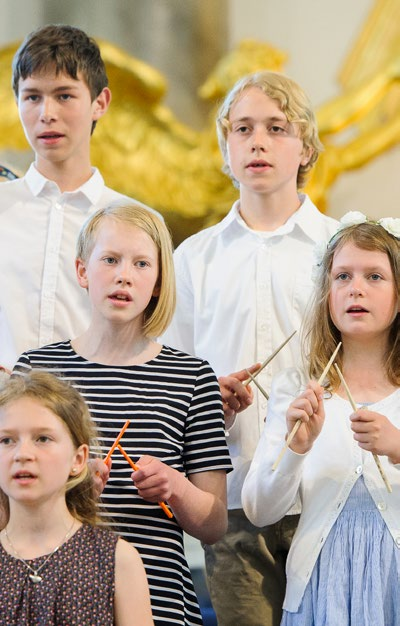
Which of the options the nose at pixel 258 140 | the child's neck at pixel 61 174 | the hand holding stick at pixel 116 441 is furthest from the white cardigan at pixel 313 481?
the child's neck at pixel 61 174

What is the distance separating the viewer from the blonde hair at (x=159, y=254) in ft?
6.55

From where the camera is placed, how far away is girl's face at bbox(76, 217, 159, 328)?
194 cm

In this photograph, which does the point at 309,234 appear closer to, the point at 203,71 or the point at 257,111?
the point at 257,111

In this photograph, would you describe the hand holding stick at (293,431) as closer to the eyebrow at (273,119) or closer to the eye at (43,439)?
the eye at (43,439)

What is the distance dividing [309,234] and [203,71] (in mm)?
1712

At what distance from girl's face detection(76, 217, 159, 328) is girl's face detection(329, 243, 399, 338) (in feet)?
0.97

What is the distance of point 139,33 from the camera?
3.93 m

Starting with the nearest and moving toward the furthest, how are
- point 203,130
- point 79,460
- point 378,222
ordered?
1. point 79,460
2. point 378,222
3. point 203,130

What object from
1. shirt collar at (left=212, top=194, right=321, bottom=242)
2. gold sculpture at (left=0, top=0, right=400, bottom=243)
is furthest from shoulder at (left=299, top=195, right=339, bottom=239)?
gold sculpture at (left=0, top=0, right=400, bottom=243)

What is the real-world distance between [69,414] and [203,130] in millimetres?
2360

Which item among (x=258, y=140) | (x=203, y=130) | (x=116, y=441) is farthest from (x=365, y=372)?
(x=203, y=130)

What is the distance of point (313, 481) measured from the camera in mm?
1931

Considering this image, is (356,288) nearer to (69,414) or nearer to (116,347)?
(116,347)

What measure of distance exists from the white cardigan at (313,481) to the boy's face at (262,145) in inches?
20.9
